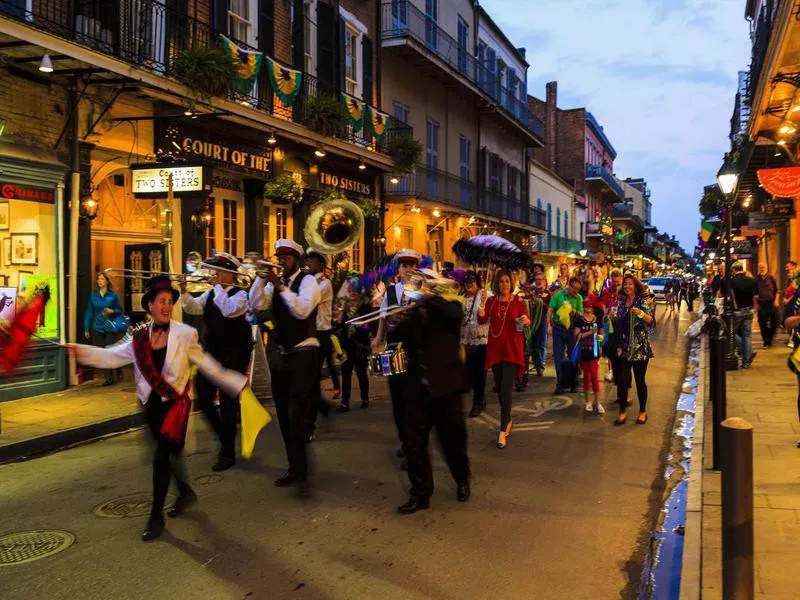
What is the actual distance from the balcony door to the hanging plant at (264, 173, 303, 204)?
31.2 ft

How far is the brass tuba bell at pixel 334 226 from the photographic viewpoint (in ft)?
24.6

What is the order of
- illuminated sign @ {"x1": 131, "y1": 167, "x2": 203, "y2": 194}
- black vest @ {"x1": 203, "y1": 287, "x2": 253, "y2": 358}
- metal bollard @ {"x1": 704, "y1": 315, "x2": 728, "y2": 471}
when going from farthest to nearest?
illuminated sign @ {"x1": 131, "y1": 167, "x2": 203, "y2": 194}
black vest @ {"x1": 203, "y1": 287, "x2": 253, "y2": 358}
metal bollard @ {"x1": 704, "y1": 315, "x2": 728, "y2": 471}

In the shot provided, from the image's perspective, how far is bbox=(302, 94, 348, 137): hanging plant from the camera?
15367 millimetres

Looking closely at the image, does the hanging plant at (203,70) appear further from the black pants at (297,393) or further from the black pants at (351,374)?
the black pants at (297,393)

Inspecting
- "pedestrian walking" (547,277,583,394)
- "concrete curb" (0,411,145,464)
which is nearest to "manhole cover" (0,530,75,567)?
"concrete curb" (0,411,145,464)

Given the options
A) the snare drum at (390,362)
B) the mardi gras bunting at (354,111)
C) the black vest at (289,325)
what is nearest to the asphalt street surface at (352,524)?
the snare drum at (390,362)

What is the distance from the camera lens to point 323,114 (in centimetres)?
1544

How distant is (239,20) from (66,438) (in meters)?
10.1

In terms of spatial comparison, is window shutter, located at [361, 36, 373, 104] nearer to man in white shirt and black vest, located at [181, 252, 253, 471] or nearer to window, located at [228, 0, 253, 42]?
window, located at [228, 0, 253, 42]

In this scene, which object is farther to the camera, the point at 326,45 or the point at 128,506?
the point at 326,45

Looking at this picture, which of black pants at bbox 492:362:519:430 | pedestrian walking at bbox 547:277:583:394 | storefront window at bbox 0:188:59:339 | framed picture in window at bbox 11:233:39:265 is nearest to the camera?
black pants at bbox 492:362:519:430

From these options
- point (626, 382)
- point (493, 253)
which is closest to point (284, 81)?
point (493, 253)

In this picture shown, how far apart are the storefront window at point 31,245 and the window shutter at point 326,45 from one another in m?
8.53

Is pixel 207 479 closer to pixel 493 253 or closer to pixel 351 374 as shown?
pixel 351 374
